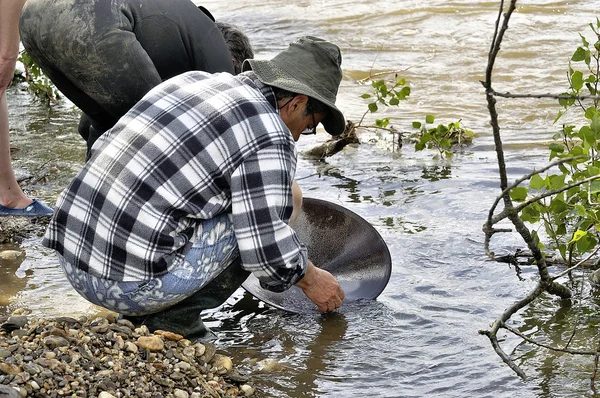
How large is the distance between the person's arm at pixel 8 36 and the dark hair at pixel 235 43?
1.12 meters

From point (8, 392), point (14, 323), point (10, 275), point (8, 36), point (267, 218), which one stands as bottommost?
point (10, 275)

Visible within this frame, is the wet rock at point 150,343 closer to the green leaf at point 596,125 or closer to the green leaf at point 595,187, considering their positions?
the green leaf at point 595,187

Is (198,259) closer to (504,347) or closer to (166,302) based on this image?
(166,302)

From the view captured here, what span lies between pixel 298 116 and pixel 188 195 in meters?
0.56

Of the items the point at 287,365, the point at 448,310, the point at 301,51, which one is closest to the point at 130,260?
the point at 287,365

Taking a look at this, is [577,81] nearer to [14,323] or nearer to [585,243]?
[585,243]

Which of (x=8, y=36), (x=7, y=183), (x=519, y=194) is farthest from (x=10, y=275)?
(x=519, y=194)

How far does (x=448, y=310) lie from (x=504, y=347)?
1.35 ft

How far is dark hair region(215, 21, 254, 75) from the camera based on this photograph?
4.05 meters

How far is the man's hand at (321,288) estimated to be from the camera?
3484 mm

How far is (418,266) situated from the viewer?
435cm

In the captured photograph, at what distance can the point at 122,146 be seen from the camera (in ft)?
10.2

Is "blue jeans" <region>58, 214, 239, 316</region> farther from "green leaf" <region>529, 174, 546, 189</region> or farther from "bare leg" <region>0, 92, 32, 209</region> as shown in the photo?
"bare leg" <region>0, 92, 32, 209</region>

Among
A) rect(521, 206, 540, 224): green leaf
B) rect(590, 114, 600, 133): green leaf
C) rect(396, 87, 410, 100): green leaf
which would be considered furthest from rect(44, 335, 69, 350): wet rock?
rect(396, 87, 410, 100): green leaf
